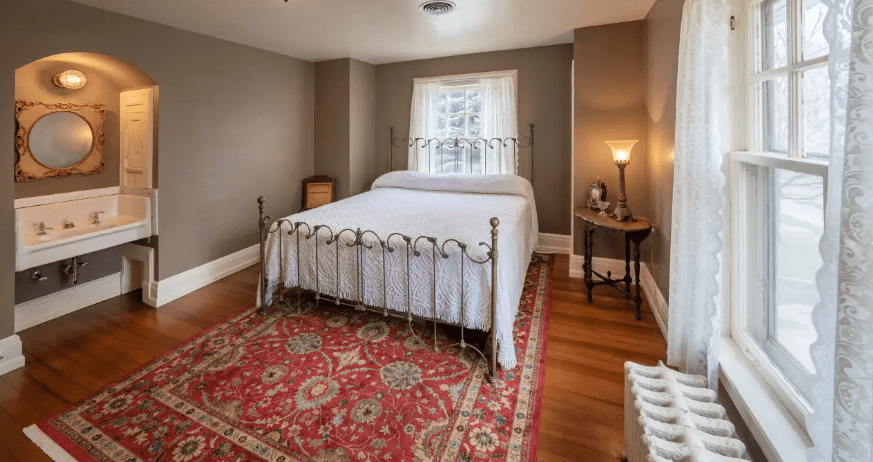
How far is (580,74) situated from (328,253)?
3028 millimetres

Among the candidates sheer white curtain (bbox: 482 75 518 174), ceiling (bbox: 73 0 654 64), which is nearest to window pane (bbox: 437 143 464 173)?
sheer white curtain (bbox: 482 75 518 174)

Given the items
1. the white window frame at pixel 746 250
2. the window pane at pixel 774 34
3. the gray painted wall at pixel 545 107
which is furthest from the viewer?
the gray painted wall at pixel 545 107

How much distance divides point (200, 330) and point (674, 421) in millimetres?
3067

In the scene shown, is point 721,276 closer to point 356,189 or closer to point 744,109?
point 744,109

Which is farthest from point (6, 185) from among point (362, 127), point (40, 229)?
point (362, 127)

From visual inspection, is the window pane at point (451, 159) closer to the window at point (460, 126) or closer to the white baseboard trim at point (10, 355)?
the window at point (460, 126)

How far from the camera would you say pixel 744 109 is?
1.58m

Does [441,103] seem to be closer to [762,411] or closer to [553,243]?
[553,243]

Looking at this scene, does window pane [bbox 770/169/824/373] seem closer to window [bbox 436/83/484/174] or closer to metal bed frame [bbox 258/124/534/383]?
metal bed frame [bbox 258/124/534/383]

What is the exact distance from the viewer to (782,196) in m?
1.40

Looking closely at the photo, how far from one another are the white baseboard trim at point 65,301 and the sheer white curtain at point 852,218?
177 inches

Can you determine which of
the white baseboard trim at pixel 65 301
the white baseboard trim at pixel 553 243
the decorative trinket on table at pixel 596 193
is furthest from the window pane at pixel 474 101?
the white baseboard trim at pixel 65 301

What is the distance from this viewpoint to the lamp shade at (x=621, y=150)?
3.38m

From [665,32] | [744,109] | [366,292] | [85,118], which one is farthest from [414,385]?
[85,118]
